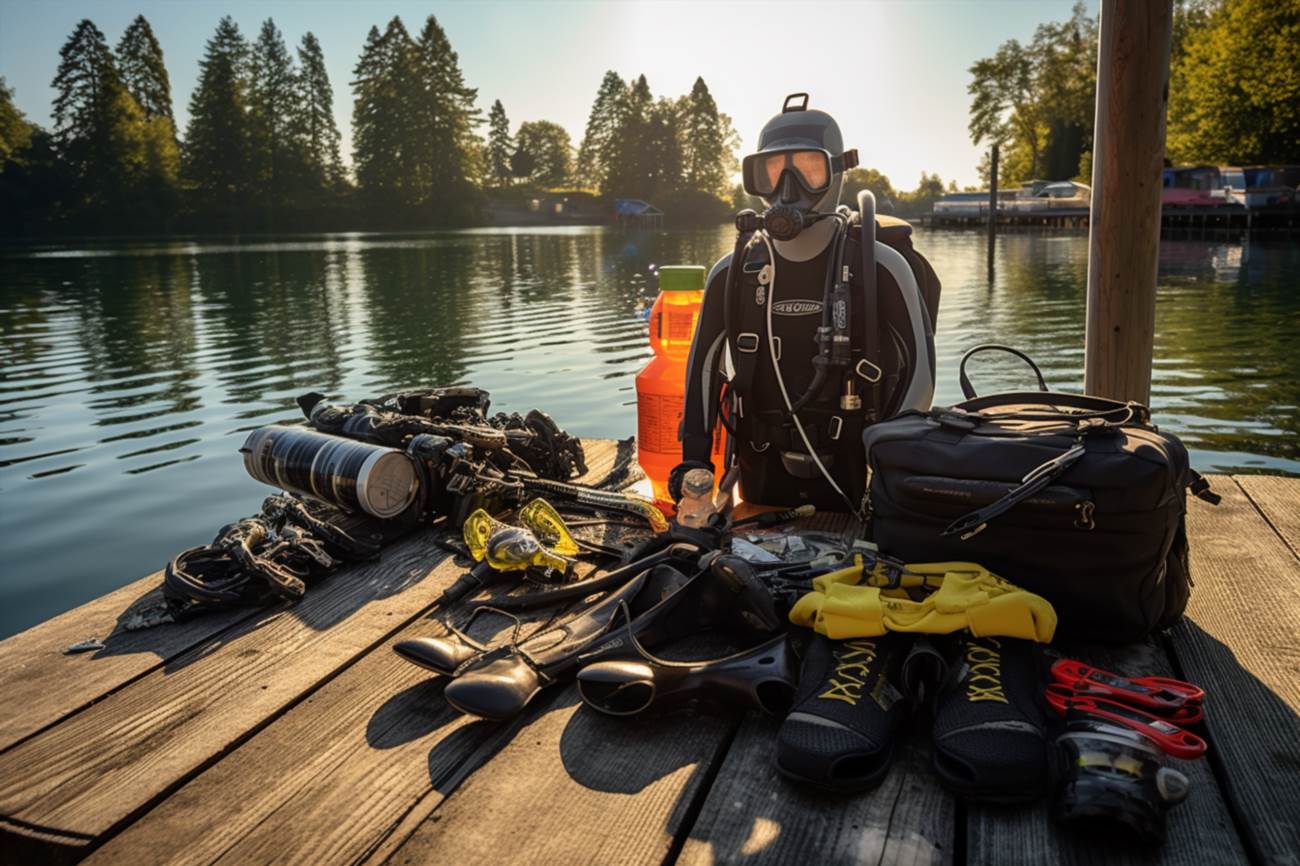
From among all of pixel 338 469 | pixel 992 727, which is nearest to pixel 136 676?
pixel 338 469

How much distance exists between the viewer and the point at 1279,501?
403 cm

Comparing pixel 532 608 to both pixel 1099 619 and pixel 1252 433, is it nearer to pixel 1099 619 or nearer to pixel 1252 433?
pixel 1099 619

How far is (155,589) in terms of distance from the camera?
3.53 metres

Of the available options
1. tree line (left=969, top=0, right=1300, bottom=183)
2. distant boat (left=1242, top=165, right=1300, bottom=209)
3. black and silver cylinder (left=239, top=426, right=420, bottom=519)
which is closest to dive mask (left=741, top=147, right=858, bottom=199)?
black and silver cylinder (left=239, top=426, right=420, bottom=519)

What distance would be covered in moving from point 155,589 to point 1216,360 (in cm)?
1580

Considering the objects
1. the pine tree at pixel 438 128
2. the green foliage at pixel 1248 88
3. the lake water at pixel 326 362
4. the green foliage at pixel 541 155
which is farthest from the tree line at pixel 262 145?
the green foliage at pixel 1248 88

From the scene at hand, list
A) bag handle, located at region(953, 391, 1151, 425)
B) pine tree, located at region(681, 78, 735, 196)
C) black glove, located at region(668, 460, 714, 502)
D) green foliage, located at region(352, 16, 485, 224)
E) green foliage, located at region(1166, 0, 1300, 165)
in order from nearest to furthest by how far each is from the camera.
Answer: bag handle, located at region(953, 391, 1151, 425) → black glove, located at region(668, 460, 714, 502) → green foliage, located at region(1166, 0, 1300, 165) → green foliage, located at region(352, 16, 485, 224) → pine tree, located at region(681, 78, 735, 196)

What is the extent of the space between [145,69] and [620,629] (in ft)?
347

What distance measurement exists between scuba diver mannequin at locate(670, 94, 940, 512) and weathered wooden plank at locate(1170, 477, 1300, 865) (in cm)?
124

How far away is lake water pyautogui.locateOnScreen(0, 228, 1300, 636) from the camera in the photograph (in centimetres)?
841

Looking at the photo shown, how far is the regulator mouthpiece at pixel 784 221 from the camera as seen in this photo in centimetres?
390

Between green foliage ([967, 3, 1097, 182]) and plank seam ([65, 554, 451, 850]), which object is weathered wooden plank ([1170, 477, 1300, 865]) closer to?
plank seam ([65, 554, 451, 850])

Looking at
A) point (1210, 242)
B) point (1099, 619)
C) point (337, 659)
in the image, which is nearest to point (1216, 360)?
point (1099, 619)

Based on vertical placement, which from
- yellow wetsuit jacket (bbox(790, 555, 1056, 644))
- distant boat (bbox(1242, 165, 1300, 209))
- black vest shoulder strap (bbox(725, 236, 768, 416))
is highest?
distant boat (bbox(1242, 165, 1300, 209))
